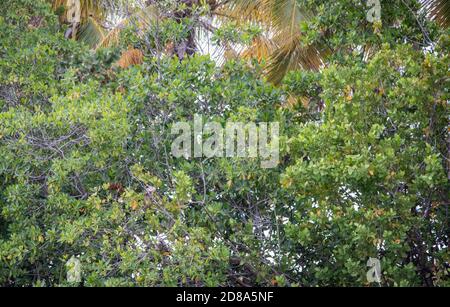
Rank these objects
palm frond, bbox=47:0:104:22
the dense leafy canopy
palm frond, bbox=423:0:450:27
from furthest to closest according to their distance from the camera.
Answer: palm frond, bbox=47:0:104:22
palm frond, bbox=423:0:450:27
the dense leafy canopy

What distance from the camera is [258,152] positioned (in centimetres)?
755

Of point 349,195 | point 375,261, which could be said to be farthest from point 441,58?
point 375,261

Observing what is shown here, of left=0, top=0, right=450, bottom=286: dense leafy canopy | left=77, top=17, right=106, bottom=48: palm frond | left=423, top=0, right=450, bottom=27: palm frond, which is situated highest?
left=77, top=17, right=106, bottom=48: palm frond

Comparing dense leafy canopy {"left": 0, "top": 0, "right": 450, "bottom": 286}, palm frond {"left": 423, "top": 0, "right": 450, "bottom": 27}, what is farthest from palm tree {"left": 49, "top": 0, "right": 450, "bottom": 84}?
dense leafy canopy {"left": 0, "top": 0, "right": 450, "bottom": 286}

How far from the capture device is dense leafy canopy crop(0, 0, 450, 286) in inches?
273

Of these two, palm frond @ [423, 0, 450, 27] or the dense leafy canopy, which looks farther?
palm frond @ [423, 0, 450, 27]

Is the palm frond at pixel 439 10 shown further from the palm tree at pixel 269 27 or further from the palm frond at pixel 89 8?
the palm frond at pixel 89 8

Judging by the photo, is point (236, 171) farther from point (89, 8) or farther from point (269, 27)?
point (89, 8)

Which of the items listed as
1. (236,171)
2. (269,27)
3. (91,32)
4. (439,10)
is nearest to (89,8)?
(91,32)

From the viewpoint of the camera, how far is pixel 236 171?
756 centimetres

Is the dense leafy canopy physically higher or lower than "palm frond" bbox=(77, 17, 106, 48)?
lower

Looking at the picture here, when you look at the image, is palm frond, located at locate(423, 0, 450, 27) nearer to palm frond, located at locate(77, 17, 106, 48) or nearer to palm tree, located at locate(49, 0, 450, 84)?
palm tree, located at locate(49, 0, 450, 84)

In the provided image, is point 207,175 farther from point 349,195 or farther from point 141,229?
point 349,195

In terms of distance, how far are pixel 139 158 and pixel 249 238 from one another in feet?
5.39
